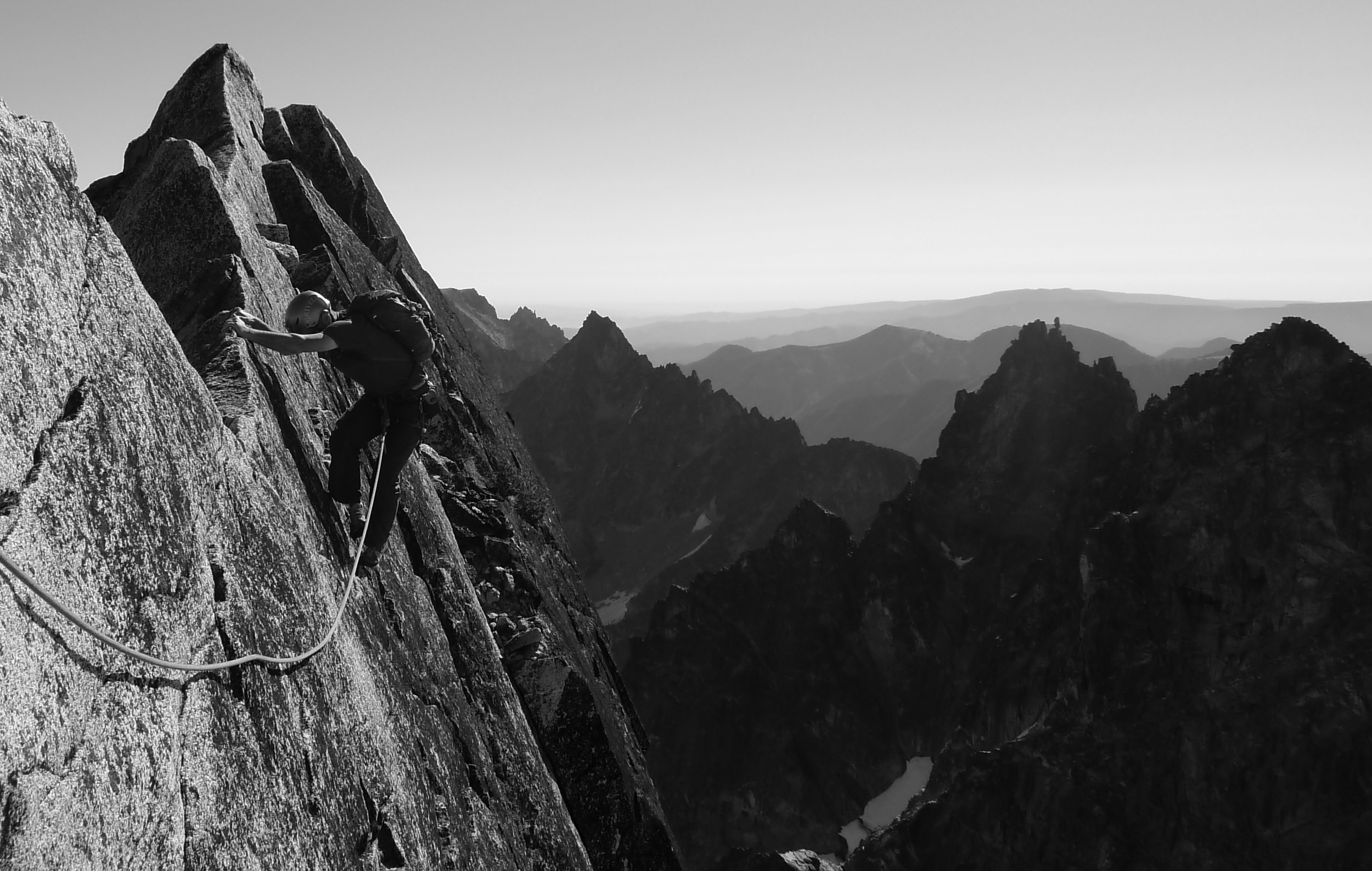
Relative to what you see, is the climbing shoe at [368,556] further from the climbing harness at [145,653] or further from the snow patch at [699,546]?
the snow patch at [699,546]

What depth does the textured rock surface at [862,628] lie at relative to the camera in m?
89.2

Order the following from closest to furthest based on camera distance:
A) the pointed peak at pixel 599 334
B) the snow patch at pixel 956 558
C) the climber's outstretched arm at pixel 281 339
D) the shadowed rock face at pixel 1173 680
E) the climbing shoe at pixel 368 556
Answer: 1. the climber's outstretched arm at pixel 281 339
2. the climbing shoe at pixel 368 556
3. the shadowed rock face at pixel 1173 680
4. the snow patch at pixel 956 558
5. the pointed peak at pixel 599 334

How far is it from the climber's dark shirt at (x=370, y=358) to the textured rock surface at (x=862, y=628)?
8186cm

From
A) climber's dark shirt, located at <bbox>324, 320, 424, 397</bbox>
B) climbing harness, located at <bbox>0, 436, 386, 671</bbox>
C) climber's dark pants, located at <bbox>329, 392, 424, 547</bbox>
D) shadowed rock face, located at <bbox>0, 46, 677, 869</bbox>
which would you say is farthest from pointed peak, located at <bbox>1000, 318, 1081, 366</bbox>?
climbing harness, located at <bbox>0, 436, 386, 671</bbox>

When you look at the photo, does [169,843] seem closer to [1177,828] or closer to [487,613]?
[487,613]

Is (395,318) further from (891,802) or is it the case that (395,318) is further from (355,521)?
(891,802)

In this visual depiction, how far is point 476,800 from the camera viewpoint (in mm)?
12430

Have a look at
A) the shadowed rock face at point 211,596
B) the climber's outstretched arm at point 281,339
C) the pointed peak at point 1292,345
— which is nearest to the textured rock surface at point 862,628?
the pointed peak at point 1292,345

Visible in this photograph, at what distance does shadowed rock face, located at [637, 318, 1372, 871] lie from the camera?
50.6m

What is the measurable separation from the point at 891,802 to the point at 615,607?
221ft

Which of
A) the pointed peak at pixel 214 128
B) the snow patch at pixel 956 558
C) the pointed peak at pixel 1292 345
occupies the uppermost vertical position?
the pointed peak at pixel 214 128

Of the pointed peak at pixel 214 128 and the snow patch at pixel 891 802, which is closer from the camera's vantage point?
the pointed peak at pixel 214 128

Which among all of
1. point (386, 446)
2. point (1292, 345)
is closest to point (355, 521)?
point (386, 446)

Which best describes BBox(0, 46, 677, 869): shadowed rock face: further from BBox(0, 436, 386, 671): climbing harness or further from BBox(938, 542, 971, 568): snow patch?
BBox(938, 542, 971, 568): snow patch
